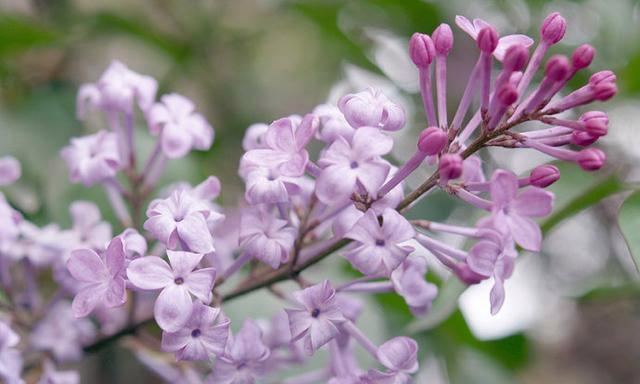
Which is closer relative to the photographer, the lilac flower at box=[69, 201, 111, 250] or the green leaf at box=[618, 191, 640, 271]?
the green leaf at box=[618, 191, 640, 271]

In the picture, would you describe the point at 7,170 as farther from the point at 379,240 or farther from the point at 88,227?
the point at 379,240

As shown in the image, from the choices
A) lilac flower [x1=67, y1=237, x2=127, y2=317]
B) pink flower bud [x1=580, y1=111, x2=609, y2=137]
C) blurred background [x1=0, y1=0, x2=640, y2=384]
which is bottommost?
blurred background [x1=0, y1=0, x2=640, y2=384]

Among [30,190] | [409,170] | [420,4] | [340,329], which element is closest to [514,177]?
[409,170]

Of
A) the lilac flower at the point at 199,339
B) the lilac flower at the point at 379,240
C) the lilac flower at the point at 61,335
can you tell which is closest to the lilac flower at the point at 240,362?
the lilac flower at the point at 199,339

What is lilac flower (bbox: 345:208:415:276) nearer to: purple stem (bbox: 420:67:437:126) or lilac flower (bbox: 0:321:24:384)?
purple stem (bbox: 420:67:437:126)

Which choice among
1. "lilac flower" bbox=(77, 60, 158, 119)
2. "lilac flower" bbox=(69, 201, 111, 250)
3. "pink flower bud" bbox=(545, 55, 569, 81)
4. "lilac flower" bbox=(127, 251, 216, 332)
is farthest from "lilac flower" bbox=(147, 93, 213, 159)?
"pink flower bud" bbox=(545, 55, 569, 81)

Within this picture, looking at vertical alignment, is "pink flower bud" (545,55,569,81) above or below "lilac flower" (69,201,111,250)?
above

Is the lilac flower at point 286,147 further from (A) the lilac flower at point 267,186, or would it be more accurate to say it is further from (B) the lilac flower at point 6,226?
(B) the lilac flower at point 6,226

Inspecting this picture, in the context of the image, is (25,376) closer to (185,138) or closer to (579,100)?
(185,138)
